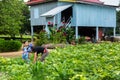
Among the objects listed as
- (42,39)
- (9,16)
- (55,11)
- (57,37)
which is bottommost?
(42,39)

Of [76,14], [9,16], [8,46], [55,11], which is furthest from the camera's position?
[9,16]

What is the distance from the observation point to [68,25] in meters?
32.6

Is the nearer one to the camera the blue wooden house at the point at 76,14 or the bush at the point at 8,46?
the bush at the point at 8,46

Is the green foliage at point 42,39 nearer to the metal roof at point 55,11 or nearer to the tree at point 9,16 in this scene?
the metal roof at point 55,11

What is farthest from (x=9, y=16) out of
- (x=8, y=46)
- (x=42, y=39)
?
(x=8, y=46)

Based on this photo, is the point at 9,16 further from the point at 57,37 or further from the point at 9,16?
the point at 57,37

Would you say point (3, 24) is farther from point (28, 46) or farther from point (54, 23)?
point (28, 46)

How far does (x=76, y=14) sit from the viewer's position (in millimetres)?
33281

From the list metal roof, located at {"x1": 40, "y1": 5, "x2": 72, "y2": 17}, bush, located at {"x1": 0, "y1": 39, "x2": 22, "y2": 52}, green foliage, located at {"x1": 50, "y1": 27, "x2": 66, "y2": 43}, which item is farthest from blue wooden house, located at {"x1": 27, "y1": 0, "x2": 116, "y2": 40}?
bush, located at {"x1": 0, "y1": 39, "x2": 22, "y2": 52}

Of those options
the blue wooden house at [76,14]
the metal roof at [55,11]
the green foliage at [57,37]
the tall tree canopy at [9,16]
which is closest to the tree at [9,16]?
A: the tall tree canopy at [9,16]

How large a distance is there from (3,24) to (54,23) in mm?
5515

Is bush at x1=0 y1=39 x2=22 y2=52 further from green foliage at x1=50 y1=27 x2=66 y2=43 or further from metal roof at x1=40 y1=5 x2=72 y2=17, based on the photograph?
metal roof at x1=40 y1=5 x2=72 y2=17

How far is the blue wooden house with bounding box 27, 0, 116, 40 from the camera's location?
33219mm

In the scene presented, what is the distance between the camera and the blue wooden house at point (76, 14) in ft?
109
